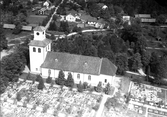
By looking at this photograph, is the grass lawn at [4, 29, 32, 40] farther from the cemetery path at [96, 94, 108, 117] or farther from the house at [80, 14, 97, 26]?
the cemetery path at [96, 94, 108, 117]

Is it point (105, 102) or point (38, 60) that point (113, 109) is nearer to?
point (105, 102)

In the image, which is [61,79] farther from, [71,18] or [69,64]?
[71,18]

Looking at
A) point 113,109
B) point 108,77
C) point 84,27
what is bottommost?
point 113,109

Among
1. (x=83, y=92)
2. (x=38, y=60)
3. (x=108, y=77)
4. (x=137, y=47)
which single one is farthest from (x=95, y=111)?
(x=137, y=47)

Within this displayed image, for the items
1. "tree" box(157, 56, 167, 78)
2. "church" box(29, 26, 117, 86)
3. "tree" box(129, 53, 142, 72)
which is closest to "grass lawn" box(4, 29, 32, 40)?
"church" box(29, 26, 117, 86)

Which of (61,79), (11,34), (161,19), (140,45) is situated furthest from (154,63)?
(11,34)
